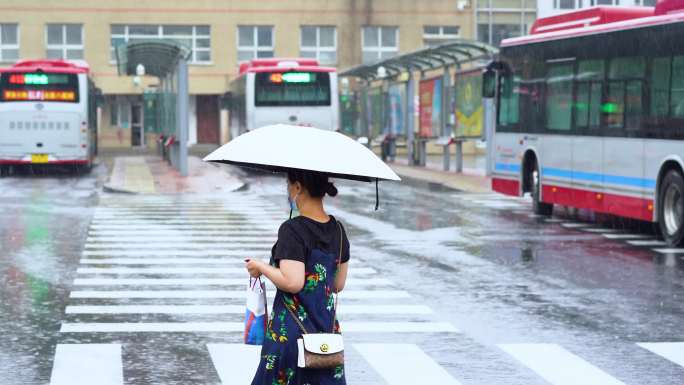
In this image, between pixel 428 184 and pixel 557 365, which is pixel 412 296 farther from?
pixel 428 184

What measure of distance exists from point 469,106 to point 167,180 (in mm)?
8805

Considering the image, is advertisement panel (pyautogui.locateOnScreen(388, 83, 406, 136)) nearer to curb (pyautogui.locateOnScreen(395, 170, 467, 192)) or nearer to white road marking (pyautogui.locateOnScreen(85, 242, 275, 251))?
curb (pyautogui.locateOnScreen(395, 170, 467, 192))

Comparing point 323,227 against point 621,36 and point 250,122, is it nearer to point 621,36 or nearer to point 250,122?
point 621,36

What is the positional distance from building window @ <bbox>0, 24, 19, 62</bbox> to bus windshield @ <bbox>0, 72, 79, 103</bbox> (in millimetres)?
28847

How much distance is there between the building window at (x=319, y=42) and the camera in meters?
69.6

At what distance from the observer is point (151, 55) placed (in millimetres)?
38781

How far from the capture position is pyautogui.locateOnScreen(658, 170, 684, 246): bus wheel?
1717 centimetres

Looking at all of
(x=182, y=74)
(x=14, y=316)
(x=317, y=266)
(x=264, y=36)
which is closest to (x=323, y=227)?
(x=317, y=266)

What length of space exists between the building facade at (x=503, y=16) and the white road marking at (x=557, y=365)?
201 ft

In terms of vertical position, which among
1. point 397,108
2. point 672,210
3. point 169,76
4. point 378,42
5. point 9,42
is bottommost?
point 672,210

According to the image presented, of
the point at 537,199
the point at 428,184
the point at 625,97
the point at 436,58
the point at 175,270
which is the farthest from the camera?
the point at 436,58

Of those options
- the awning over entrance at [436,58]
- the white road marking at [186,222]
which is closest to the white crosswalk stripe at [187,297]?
the white road marking at [186,222]

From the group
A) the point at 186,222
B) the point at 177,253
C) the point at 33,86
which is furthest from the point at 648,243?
the point at 33,86

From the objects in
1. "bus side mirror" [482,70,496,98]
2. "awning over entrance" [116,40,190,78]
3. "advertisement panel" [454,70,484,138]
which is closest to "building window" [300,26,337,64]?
"awning over entrance" [116,40,190,78]
